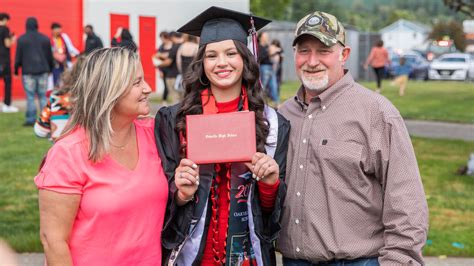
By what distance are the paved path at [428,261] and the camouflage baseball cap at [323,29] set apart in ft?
10.4

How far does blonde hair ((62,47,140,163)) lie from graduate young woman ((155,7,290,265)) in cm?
30

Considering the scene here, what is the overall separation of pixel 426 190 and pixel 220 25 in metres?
6.32

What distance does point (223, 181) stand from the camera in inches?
130

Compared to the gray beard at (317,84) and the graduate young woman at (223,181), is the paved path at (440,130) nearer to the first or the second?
the graduate young woman at (223,181)

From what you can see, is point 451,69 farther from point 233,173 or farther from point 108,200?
point 108,200

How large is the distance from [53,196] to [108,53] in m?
0.63

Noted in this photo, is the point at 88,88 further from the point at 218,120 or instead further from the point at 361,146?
the point at 361,146

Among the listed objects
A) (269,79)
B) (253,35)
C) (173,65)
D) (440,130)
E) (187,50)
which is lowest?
(440,130)

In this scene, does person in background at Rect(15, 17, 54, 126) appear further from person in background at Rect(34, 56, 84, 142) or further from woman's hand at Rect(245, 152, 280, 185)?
woman's hand at Rect(245, 152, 280, 185)

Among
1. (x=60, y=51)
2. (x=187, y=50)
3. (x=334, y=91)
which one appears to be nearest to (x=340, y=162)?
(x=334, y=91)

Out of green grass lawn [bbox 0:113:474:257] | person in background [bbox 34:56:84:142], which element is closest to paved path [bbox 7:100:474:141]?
green grass lawn [bbox 0:113:474:257]

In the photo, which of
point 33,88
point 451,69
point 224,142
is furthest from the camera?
point 451,69

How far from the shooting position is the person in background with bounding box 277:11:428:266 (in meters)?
3.14

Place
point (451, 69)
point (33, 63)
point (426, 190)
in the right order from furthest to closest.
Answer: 1. point (451, 69)
2. point (33, 63)
3. point (426, 190)
